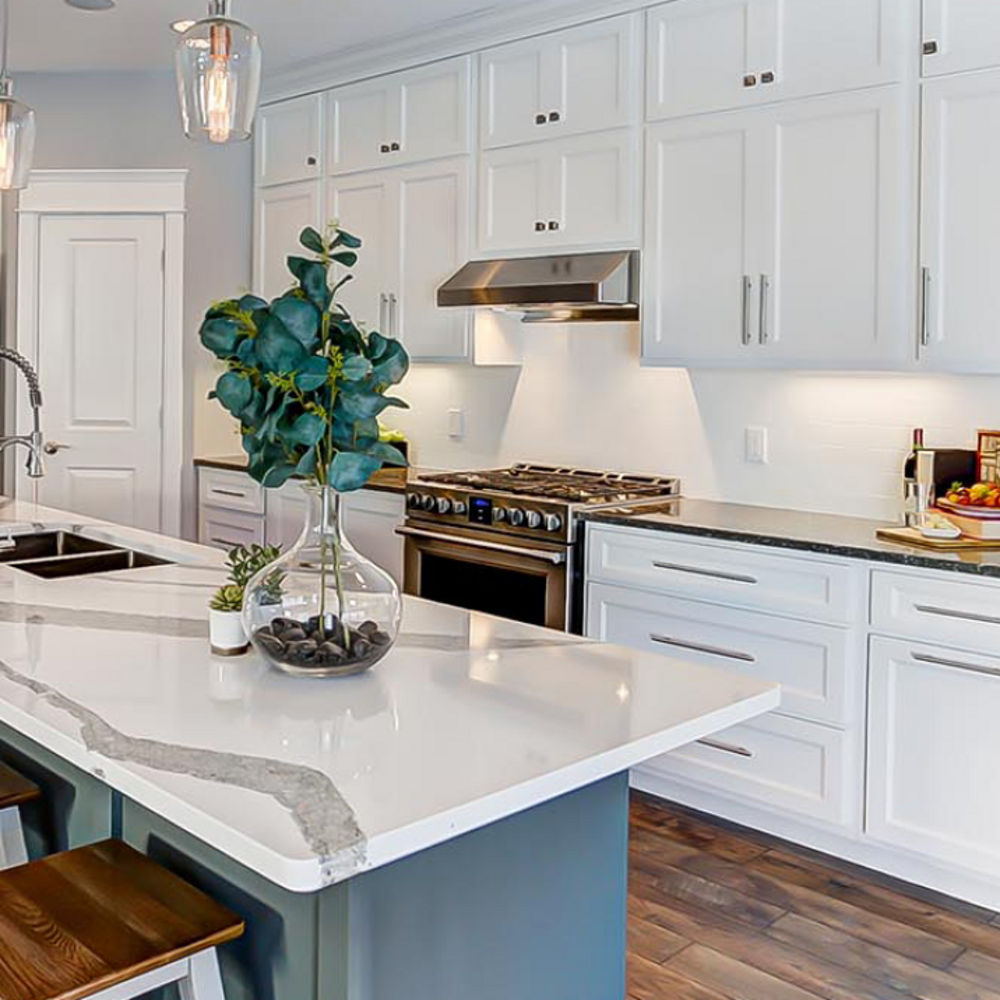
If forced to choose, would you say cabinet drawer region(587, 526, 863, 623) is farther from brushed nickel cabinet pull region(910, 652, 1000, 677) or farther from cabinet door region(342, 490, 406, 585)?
cabinet door region(342, 490, 406, 585)

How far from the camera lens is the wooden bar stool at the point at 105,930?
130cm

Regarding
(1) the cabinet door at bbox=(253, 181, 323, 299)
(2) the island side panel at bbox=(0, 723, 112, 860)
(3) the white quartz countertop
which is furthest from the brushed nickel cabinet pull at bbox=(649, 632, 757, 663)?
(1) the cabinet door at bbox=(253, 181, 323, 299)

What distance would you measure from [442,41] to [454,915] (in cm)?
366

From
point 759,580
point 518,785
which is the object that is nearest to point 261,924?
point 518,785

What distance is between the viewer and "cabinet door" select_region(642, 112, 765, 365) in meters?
3.45

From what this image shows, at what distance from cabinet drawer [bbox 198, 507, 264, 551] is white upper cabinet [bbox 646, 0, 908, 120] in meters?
2.53

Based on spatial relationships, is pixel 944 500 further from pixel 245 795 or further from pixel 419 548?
pixel 245 795

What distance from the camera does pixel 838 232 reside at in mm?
3232

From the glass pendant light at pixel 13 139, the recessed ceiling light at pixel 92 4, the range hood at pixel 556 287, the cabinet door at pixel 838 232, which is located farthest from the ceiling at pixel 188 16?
the glass pendant light at pixel 13 139

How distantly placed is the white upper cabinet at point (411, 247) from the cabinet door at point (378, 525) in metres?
0.62

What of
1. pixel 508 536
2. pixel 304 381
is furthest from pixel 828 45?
pixel 304 381

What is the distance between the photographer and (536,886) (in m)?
1.57

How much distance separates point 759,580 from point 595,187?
1544mm

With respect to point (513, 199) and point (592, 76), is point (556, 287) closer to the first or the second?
point (513, 199)
